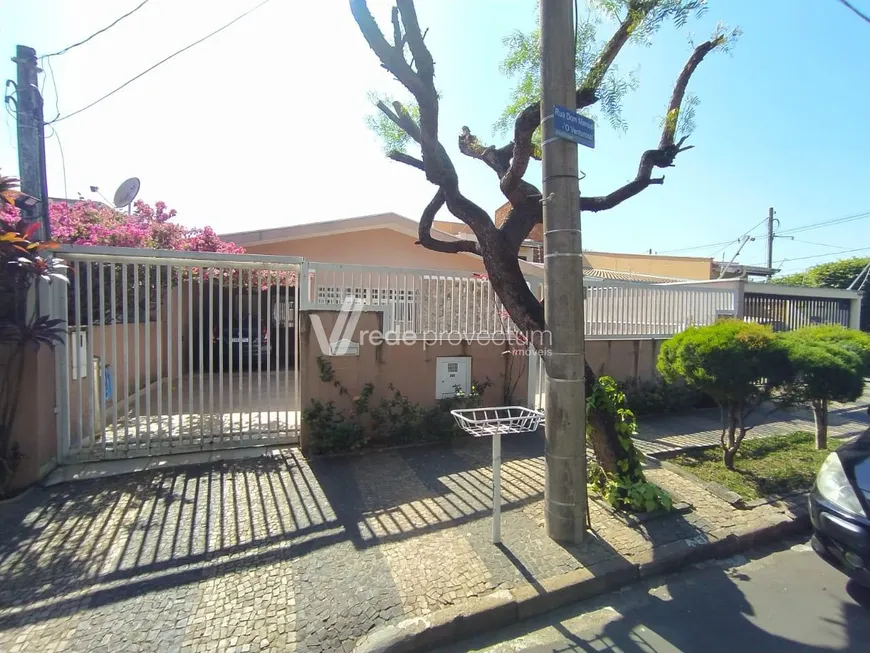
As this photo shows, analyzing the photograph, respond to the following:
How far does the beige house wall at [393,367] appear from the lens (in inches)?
200

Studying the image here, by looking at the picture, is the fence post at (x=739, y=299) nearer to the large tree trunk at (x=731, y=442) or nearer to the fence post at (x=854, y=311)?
the fence post at (x=854, y=311)

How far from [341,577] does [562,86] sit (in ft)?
12.9

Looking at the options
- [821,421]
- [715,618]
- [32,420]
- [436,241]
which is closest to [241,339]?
[32,420]

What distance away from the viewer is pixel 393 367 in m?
5.57

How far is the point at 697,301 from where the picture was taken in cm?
812

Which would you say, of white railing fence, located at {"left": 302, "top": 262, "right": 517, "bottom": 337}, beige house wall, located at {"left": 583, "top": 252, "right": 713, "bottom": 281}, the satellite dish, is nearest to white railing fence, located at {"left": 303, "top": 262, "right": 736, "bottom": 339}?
white railing fence, located at {"left": 302, "top": 262, "right": 517, "bottom": 337}

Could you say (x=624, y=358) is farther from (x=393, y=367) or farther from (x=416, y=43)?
(x=416, y=43)

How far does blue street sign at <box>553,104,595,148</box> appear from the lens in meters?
3.12

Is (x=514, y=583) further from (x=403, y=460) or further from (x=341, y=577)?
(x=403, y=460)

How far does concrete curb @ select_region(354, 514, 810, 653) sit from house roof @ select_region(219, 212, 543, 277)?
7.29 meters

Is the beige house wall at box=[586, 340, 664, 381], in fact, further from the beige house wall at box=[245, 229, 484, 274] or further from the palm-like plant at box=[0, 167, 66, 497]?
the palm-like plant at box=[0, 167, 66, 497]

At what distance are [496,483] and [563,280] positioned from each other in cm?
162

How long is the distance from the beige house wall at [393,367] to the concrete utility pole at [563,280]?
8.72ft

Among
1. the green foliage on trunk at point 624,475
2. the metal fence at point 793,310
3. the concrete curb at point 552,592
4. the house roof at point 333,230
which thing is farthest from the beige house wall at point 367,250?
the concrete curb at point 552,592
